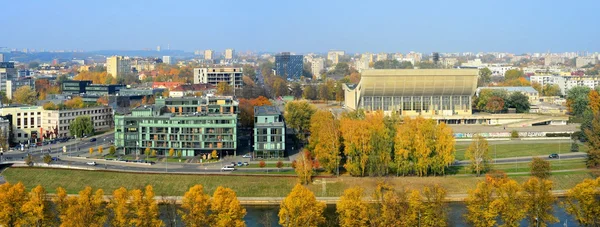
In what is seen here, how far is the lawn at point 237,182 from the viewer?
2342 centimetres

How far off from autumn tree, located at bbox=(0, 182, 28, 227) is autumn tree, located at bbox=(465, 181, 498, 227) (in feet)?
39.5

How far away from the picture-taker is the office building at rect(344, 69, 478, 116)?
38.9 meters

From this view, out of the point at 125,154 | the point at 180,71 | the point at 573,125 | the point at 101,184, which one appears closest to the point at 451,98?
the point at 573,125

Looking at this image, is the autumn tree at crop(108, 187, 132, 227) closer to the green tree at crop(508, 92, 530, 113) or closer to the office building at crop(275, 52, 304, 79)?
the green tree at crop(508, 92, 530, 113)

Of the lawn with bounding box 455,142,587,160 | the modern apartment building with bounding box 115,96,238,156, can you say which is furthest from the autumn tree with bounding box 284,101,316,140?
the lawn with bounding box 455,142,587,160

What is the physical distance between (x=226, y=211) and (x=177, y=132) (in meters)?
13.0

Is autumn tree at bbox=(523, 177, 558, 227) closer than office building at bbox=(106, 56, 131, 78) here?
Yes

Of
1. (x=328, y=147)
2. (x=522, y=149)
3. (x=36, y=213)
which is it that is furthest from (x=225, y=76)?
(x=36, y=213)

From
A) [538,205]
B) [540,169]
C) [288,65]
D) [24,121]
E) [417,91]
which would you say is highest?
[288,65]

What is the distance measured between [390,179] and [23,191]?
1246cm

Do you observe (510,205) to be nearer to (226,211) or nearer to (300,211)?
(300,211)

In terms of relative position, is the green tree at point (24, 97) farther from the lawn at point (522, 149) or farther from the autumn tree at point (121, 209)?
the autumn tree at point (121, 209)

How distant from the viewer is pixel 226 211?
16938mm

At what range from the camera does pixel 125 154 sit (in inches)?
1172
